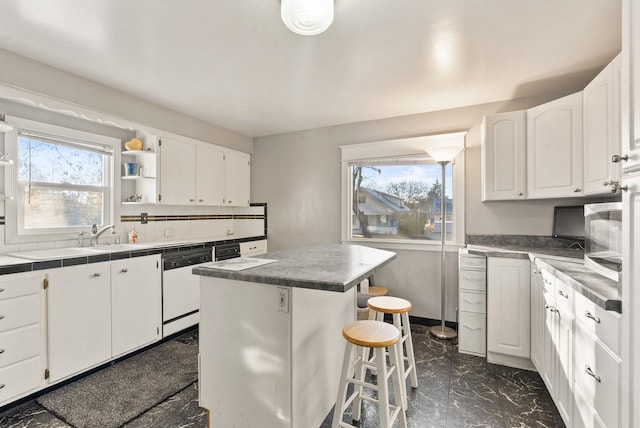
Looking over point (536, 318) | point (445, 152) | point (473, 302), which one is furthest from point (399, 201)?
point (536, 318)

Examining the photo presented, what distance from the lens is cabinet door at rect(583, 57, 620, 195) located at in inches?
72.8

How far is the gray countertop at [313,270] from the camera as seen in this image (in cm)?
132

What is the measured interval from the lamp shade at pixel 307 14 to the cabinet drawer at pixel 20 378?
2.77m

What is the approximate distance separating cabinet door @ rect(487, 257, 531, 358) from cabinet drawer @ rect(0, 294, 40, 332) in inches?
136

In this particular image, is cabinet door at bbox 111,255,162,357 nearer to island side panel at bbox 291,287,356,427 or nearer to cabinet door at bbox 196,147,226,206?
cabinet door at bbox 196,147,226,206

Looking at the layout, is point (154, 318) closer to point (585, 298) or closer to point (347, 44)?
point (347, 44)

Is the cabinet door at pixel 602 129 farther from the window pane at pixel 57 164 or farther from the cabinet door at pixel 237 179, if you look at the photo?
the window pane at pixel 57 164

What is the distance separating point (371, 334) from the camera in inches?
60.4

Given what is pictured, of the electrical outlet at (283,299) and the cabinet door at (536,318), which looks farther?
the cabinet door at (536,318)

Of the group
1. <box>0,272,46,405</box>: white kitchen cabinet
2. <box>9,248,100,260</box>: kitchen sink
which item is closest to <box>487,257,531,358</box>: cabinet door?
<box>9,248,100,260</box>: kitchen sink

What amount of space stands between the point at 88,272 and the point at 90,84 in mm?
1635

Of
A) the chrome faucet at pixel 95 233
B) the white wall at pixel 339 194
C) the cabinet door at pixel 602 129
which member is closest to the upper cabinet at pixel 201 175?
the white wall at pixel 339 194

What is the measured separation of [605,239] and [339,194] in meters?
2.74

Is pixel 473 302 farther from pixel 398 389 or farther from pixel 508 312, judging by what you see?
pixel 398 389
